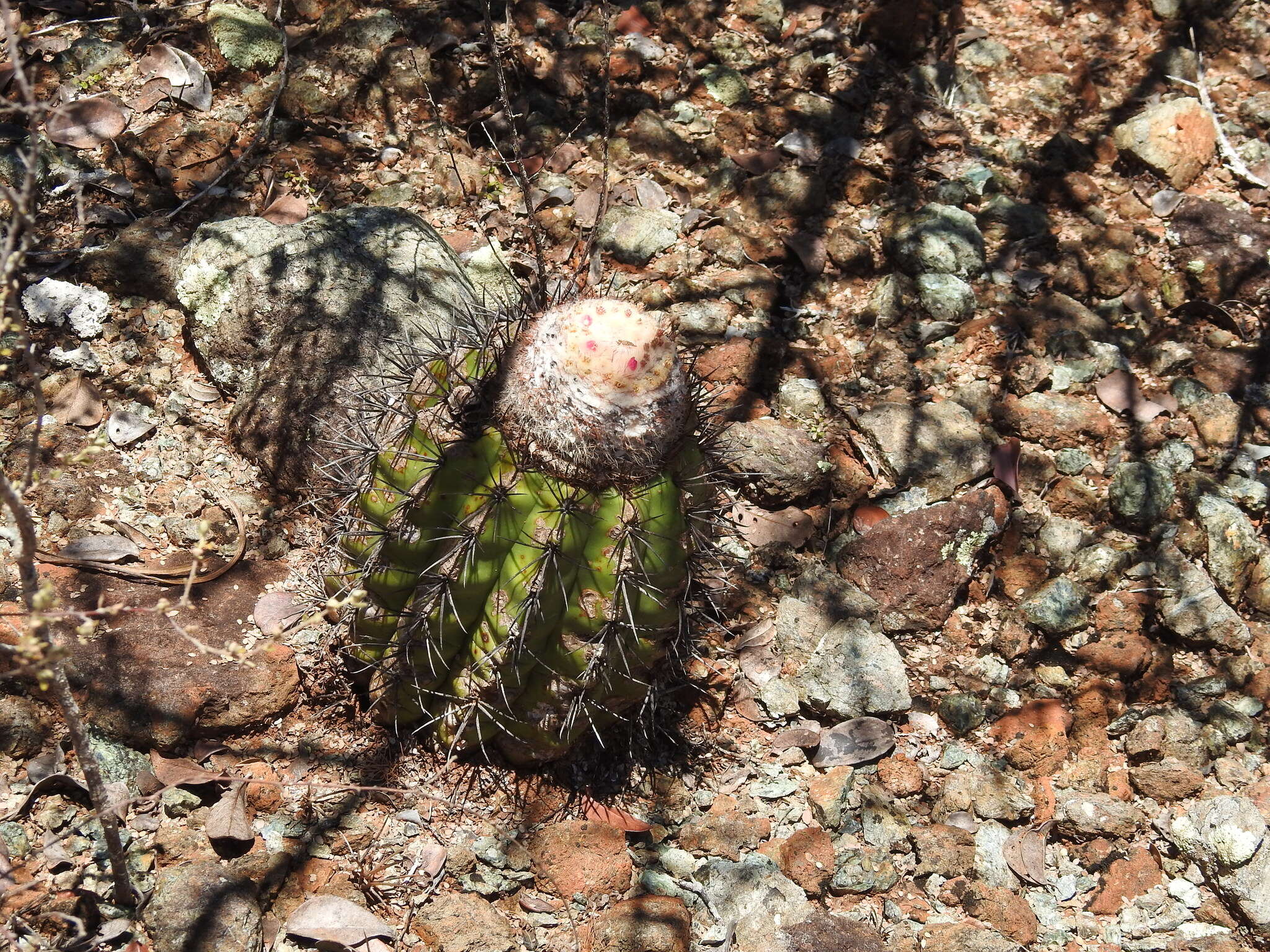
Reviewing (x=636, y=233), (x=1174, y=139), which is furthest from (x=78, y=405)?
(x=1174, y=139)

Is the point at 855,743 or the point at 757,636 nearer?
the point at 855,743

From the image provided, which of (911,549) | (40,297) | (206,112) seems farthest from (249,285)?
(911,549)

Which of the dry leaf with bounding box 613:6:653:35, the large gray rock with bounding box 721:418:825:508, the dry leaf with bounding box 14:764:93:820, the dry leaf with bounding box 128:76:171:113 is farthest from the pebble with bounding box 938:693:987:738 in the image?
the dry leaf with bounding box 128:76:171:113

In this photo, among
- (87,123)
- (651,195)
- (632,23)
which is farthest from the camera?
(632,23)

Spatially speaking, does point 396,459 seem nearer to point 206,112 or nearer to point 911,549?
point 911,549

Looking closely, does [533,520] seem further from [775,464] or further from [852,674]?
[775,464]

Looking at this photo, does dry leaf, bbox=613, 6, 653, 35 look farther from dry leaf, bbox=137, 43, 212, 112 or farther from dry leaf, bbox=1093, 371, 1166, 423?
dry leaf, bbox=1093, 371, 1166, 423

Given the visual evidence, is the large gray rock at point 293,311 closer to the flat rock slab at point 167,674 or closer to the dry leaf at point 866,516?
the flat rock slab at point 167,674
